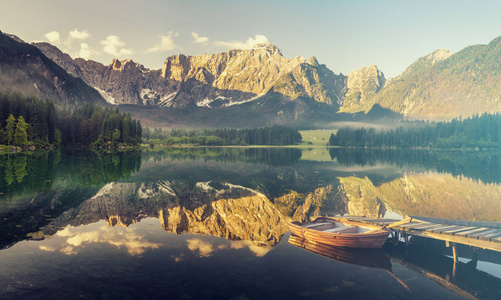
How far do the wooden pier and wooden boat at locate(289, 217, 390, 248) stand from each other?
2.66 meters

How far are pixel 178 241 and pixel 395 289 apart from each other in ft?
57.1

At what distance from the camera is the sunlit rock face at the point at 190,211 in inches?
1142

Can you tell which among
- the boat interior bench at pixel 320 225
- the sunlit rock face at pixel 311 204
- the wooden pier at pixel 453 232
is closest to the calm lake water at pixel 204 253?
the sunlit rock face at pixel 311 204

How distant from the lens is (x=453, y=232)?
24656mm

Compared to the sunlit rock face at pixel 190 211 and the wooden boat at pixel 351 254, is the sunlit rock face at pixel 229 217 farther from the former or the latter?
the wooden boat at pixel 351 254

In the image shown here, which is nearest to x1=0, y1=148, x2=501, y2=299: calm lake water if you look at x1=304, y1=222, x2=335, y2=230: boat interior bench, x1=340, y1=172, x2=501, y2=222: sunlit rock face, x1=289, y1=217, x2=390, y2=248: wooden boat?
x1=340, y1=172, x2=501, y2=222: sunlit rock face

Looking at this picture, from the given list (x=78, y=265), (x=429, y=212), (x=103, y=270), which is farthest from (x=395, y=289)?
(x=429, y=212)

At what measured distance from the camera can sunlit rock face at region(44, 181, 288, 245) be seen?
29.0 m

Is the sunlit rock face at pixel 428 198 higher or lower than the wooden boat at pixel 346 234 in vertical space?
lower

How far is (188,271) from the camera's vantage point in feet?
62.5

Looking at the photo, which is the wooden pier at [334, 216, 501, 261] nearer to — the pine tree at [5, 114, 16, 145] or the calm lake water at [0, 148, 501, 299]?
the calm lake water at [0, 148, 501, 299]

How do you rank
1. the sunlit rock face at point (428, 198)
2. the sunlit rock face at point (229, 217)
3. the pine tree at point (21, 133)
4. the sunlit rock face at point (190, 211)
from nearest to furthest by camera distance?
the sunlit rock face at point (229, 217), the sunlit rock face at point (190, 211), the sunlit rock face at point (428, 198), the pine tree at point (21, 133)

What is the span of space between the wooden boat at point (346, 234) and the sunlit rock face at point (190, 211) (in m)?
2.65

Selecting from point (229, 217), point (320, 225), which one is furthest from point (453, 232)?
point (229, 217)
